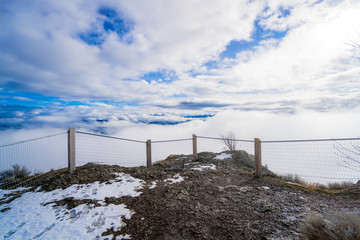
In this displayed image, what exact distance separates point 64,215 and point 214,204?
122 inches

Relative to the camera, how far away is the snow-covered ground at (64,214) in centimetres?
318

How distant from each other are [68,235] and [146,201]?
157 centimetres

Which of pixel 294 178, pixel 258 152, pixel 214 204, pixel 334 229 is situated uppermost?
pixel 258 152

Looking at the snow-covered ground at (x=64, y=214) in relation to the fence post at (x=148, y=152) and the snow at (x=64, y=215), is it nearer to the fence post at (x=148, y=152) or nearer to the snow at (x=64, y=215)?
the snow at (x=64, y=215)

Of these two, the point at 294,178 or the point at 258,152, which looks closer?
the point at 258,152

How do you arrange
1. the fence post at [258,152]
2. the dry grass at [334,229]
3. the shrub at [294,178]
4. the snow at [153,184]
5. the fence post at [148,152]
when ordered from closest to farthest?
the dry grass at [334,229]
the snow at [153,184]
the fence post at [258,152]
the shrub at [294,178]
the fence post at [148,152]

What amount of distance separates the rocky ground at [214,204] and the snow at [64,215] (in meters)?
0.23

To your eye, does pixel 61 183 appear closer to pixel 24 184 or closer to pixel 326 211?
pixel 24 184

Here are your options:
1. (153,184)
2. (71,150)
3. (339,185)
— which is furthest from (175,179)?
(339,185)

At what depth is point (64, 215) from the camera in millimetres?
3666

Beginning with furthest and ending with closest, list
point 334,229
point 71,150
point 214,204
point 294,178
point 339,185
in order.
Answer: point 294,178, point 339,185, point 71,150, point 214,204, point 334,229

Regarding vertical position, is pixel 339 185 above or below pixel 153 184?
below

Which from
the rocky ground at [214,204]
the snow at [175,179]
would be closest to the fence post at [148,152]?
the rocky ground at [214,204]

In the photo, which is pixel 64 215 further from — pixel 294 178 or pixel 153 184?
pixel 294 178
